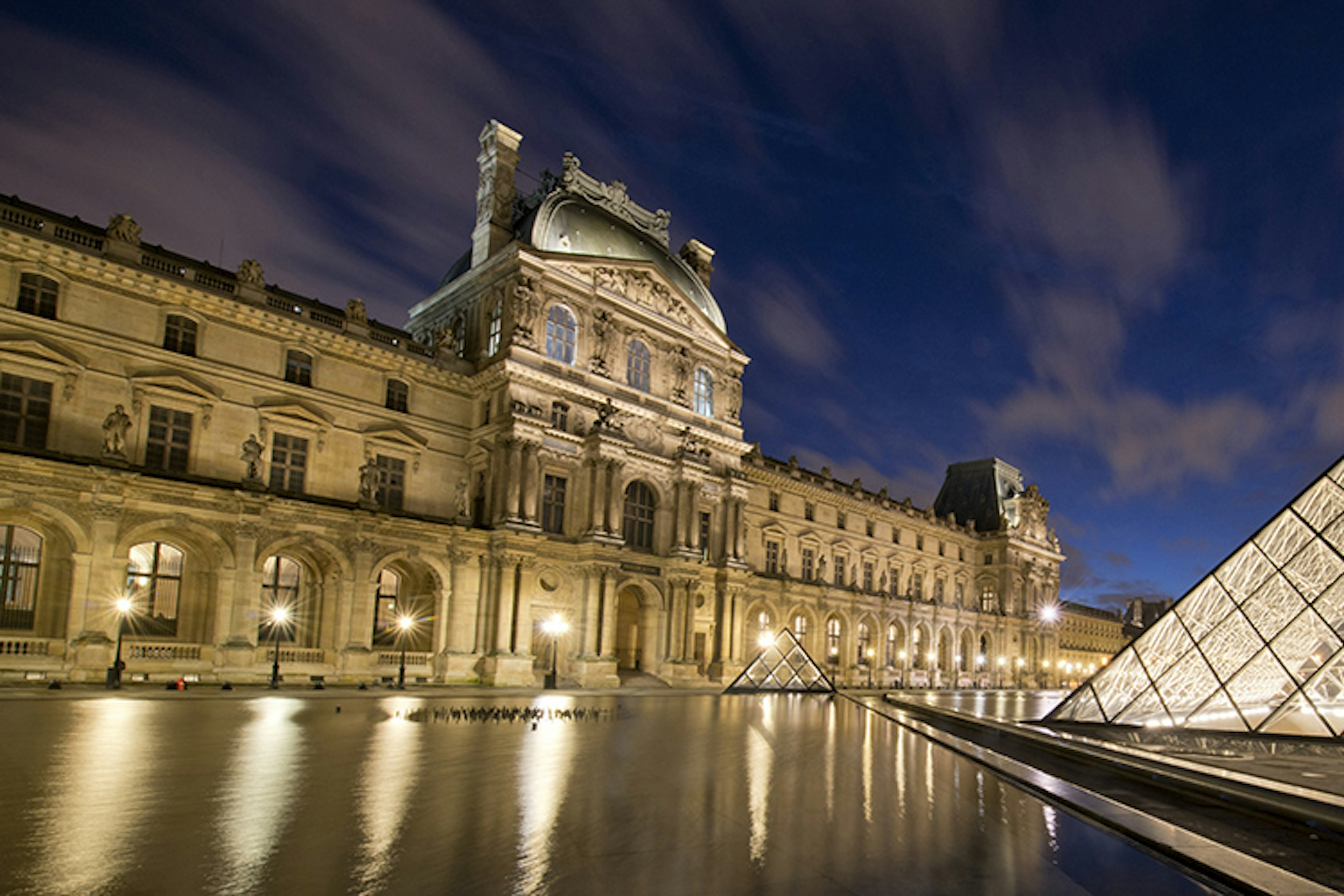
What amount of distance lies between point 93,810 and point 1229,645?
24694mm

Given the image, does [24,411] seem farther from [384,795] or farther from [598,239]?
[384,795]

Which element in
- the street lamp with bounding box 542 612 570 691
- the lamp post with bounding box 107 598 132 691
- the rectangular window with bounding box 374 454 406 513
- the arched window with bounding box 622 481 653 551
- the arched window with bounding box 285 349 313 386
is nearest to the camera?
the lamp post with bounding box 107 598 132 691

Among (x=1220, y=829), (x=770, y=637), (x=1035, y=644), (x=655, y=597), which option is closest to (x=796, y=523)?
(x=770, y=637)

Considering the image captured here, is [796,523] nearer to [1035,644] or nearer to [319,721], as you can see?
[1035,644]

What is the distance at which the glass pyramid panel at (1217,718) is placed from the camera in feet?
69.6

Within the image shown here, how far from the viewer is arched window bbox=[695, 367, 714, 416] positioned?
153 feet

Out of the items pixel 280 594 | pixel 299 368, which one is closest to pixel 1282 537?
pixel 280 594

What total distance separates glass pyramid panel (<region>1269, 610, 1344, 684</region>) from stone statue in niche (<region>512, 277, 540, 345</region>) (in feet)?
97.1

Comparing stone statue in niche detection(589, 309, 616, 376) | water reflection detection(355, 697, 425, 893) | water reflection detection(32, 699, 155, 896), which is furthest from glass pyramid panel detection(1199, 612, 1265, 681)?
stone statue in niche detection(589, 309, 616, 376)

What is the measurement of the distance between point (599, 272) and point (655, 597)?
54.9ft

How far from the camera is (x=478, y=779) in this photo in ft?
33.4

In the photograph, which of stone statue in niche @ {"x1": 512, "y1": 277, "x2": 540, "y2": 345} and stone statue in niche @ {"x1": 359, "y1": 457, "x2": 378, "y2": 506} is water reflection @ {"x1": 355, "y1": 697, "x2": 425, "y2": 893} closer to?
stone statue in niche @ {"x1": 359, "y1": 457, "x2": 378, "y2": 506}

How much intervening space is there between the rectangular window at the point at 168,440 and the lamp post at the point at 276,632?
20.4 ft

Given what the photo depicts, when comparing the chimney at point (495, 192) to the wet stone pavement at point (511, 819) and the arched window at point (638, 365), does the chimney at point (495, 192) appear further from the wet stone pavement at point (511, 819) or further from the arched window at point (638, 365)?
the wet stone pavement at point (511, 819)
